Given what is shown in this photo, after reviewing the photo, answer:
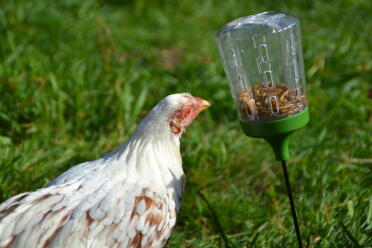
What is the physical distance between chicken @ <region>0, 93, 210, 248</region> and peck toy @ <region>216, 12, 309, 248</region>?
36cm

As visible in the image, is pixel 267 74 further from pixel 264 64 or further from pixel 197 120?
pixel 197 120

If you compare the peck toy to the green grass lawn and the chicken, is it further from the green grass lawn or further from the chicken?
the green grass lawn

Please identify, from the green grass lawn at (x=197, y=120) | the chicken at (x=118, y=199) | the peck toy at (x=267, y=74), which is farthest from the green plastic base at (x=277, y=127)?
the green grass lawn at (x=197, y=120)

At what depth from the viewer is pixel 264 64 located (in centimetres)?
229

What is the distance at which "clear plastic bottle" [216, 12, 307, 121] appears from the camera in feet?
7.30

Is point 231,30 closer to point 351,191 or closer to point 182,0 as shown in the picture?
point 351,191

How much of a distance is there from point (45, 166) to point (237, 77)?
1.57 meters

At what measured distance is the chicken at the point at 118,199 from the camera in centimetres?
213

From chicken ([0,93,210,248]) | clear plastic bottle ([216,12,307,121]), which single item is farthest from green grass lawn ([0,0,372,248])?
clear plastic bottle ([216,12,307,121])

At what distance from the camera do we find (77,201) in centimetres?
222

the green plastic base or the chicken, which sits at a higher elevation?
the green plastic base

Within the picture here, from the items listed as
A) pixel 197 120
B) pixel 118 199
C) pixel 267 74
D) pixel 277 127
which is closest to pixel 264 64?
pixel 267 74

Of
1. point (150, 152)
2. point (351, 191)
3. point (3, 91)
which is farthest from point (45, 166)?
point (351, 191)

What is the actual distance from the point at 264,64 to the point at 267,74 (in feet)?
0.17
